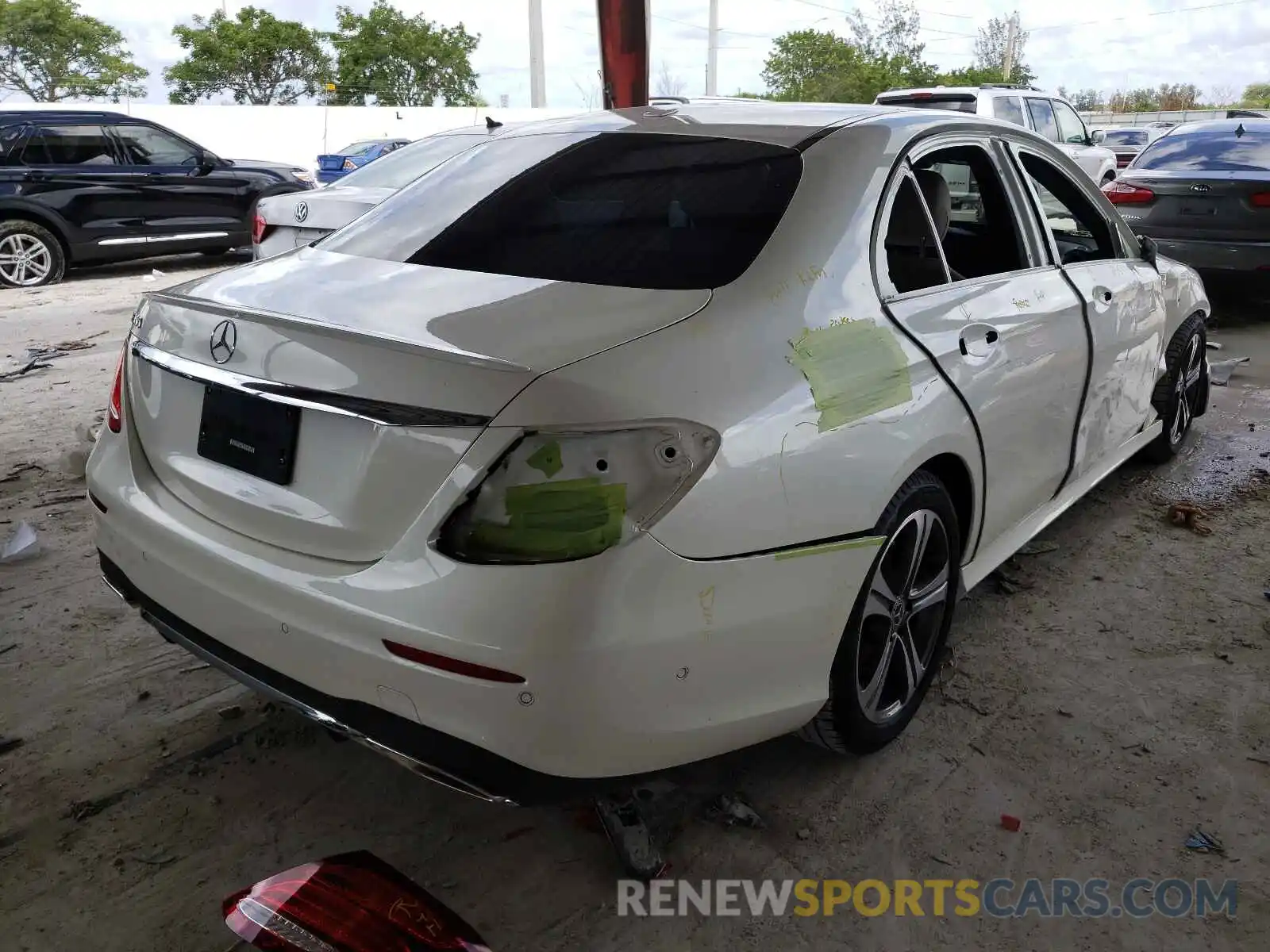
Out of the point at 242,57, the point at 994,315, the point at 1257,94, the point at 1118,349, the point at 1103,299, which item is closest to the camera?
the point at 994,315

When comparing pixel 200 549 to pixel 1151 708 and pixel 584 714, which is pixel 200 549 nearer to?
pixel 584 714

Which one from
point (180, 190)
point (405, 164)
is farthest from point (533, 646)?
point (180, 190)

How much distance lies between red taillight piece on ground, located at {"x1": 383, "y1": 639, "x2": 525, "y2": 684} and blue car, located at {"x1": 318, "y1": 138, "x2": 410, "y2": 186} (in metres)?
Answer: 13.1

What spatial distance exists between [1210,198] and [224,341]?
7844mm

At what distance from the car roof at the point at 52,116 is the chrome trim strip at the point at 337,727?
33.2 feet

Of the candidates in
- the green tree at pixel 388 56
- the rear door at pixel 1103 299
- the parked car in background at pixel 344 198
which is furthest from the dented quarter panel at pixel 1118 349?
the green tree at pixel 388 56

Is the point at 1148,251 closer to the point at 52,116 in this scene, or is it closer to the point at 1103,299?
the point at 1103,299

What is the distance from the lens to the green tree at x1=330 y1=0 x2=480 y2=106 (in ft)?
154

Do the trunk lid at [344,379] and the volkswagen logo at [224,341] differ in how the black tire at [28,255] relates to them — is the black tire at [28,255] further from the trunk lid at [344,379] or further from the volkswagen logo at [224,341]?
the volkswagen logo at [224,341]

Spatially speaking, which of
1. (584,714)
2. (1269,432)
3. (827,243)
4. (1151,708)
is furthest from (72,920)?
(1269,432)

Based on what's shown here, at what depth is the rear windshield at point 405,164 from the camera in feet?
23.1

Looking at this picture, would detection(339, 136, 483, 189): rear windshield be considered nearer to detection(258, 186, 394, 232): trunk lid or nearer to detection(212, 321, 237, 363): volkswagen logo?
detection(258, 186, 394, 232): trunk lid

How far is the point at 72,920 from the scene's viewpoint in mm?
2053

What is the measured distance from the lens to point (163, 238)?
1113 centimetres
